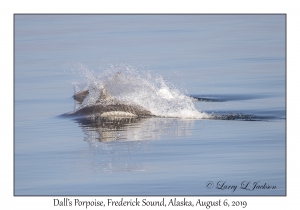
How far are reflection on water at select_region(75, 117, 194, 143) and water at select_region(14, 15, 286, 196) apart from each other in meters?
0.02

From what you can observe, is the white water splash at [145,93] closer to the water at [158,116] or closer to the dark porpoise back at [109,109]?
the water at [158,116]

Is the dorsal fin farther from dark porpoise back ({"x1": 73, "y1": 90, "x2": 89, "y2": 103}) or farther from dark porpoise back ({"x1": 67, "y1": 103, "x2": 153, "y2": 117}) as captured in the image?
dark porpoise back ({"x1": 73, "y1": 90, "x2": 89, "y2": 103})

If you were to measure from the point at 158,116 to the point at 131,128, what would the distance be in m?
1.39

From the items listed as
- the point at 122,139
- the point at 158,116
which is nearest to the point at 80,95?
the point at 158,116

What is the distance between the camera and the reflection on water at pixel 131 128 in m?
18.4

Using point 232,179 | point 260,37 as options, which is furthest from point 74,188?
point 260,37

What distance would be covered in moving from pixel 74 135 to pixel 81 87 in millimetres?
7098

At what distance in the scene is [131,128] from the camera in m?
19.4

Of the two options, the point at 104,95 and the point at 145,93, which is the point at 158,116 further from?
the point at 145,93

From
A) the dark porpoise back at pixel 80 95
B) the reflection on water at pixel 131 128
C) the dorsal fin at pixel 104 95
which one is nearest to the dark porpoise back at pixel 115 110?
the dorsal fin at pixel 104 95

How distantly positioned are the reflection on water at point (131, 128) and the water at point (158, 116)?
2cm

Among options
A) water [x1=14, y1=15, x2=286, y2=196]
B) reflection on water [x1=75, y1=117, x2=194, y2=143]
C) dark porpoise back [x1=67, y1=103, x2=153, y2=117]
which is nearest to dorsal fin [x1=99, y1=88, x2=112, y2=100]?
dark porpoise back [x1=67, y1=103, x2=153, y2=117]

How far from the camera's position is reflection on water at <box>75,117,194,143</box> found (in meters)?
18.4

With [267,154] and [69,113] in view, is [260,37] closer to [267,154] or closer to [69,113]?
[69,113]
